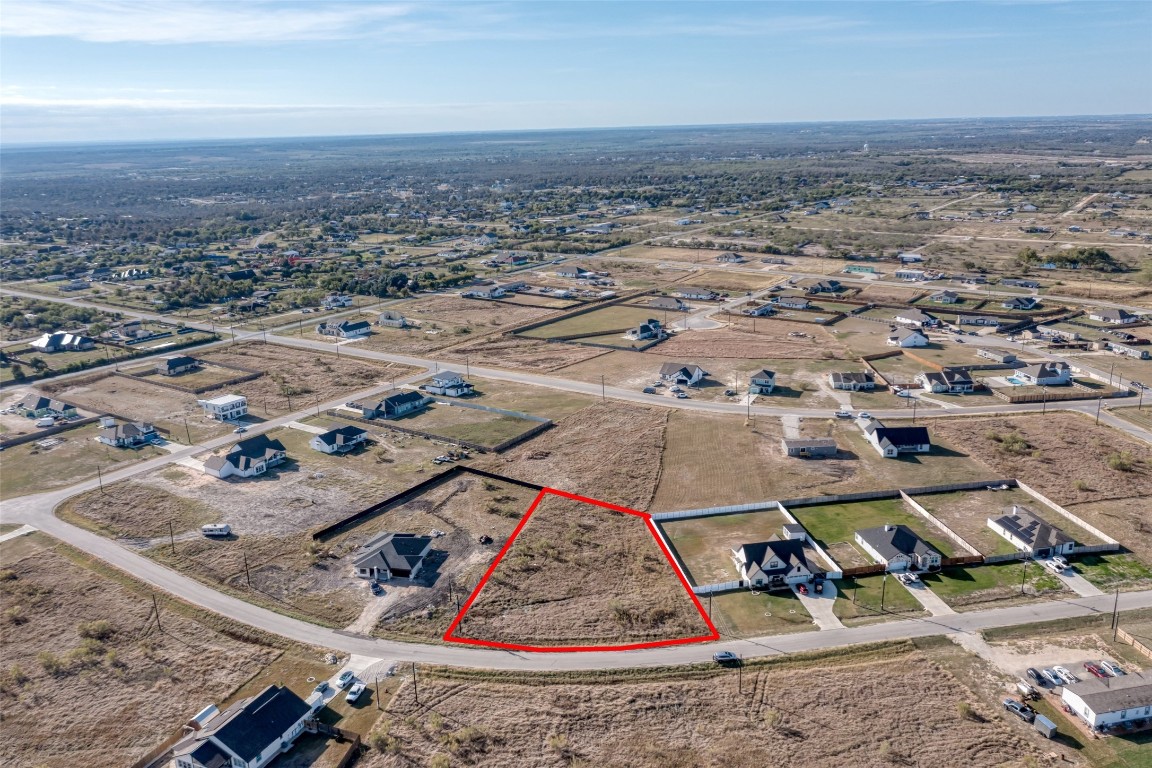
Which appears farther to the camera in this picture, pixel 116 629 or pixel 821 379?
pixel 821 379

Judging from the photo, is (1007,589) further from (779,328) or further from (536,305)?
(536,305)

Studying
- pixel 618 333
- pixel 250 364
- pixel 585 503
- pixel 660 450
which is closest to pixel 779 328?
pixel 618 333

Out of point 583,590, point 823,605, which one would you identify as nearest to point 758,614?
point 823,605

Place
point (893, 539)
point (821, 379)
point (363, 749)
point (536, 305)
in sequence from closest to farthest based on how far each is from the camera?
point (363, 749) < point (893, 539) < point (821, 379) < point (536, 305)

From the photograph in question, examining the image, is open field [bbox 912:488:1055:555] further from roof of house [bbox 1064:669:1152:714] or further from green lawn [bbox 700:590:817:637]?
green lawn [bbox 700:590:817:637]

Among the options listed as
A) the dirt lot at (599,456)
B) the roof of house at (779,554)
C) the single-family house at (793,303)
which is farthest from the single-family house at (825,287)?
the roof of house at (779,554)

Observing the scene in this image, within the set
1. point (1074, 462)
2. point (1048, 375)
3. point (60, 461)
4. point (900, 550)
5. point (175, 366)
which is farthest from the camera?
point (175, 366)

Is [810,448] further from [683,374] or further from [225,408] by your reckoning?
[225,408]
